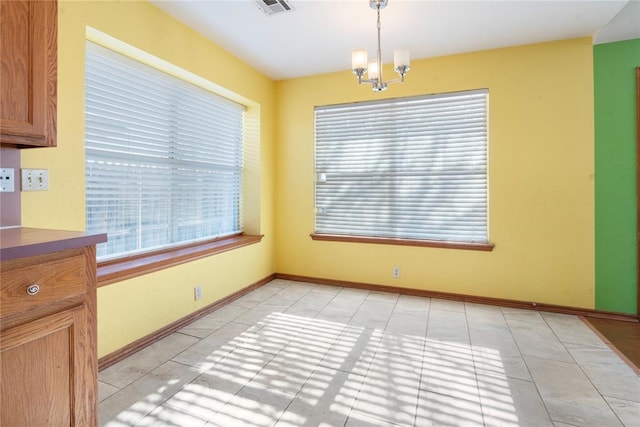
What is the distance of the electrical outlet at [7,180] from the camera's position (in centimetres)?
160

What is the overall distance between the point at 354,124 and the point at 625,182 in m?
2.70

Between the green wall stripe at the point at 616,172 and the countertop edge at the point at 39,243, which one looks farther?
the green wall stripe at the point at 616,172

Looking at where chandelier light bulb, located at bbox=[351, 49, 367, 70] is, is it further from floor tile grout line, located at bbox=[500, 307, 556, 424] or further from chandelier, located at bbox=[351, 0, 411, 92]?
floor tile grout line, located at bbox=[500, 307, 556, 424]

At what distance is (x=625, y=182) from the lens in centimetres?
295

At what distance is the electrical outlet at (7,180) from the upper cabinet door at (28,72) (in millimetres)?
321

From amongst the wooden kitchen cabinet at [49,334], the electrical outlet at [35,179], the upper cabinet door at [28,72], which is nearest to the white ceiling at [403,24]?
the upper cabinet door at [28,72]

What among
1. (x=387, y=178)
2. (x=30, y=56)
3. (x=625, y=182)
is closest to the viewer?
(x=30, y=56)

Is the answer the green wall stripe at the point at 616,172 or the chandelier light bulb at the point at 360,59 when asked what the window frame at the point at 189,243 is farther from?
the green wall stripe at the point at 616,172

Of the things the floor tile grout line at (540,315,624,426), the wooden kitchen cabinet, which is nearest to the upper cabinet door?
the wooden kitchen cabinet

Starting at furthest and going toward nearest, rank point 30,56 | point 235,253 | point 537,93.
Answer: point 235,253
point 537,93
point 30,56

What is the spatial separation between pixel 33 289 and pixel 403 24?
10.1ft

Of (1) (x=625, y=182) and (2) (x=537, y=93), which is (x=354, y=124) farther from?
(1) (x=625, y=182)

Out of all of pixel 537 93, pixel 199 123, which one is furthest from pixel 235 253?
pixel 537 93

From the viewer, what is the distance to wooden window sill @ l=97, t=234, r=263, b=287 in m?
2.17
